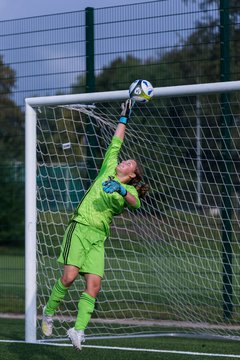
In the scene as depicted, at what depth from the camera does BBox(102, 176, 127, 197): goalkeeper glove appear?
25.6 ft

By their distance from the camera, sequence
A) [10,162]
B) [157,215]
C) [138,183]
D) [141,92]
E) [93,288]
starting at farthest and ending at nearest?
[10,162], [157,215], [141,92], [138,183], [93,288]

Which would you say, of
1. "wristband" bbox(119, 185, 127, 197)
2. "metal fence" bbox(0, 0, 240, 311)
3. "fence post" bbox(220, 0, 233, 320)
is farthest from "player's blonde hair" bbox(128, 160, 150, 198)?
"metal fence" bbox(0, 0, 240, 311)

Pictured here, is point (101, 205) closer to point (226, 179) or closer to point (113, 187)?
point (113, 187)

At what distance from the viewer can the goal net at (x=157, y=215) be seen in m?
9.97

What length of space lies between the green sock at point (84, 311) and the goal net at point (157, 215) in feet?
5.54

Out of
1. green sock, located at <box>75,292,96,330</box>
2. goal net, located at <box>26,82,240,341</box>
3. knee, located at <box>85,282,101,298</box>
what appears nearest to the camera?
green sock, located at <box>75,292,96,330</box>

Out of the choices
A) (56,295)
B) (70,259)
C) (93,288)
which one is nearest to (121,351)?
(56,295)

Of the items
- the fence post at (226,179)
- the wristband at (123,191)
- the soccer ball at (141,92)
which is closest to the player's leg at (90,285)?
the wristband at (123,191)

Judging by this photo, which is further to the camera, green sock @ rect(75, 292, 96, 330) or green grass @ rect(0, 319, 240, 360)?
green grass @ rect(0, 319, 240, 360)

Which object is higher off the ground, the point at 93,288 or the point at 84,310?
the point at 93,288

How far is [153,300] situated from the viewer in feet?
35.3

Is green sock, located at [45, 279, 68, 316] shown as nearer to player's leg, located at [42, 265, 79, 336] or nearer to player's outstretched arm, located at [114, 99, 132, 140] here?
player's leg, located at [42, 265, 79, 336]

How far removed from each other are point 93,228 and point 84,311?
76 cm

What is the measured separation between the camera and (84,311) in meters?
7.86
